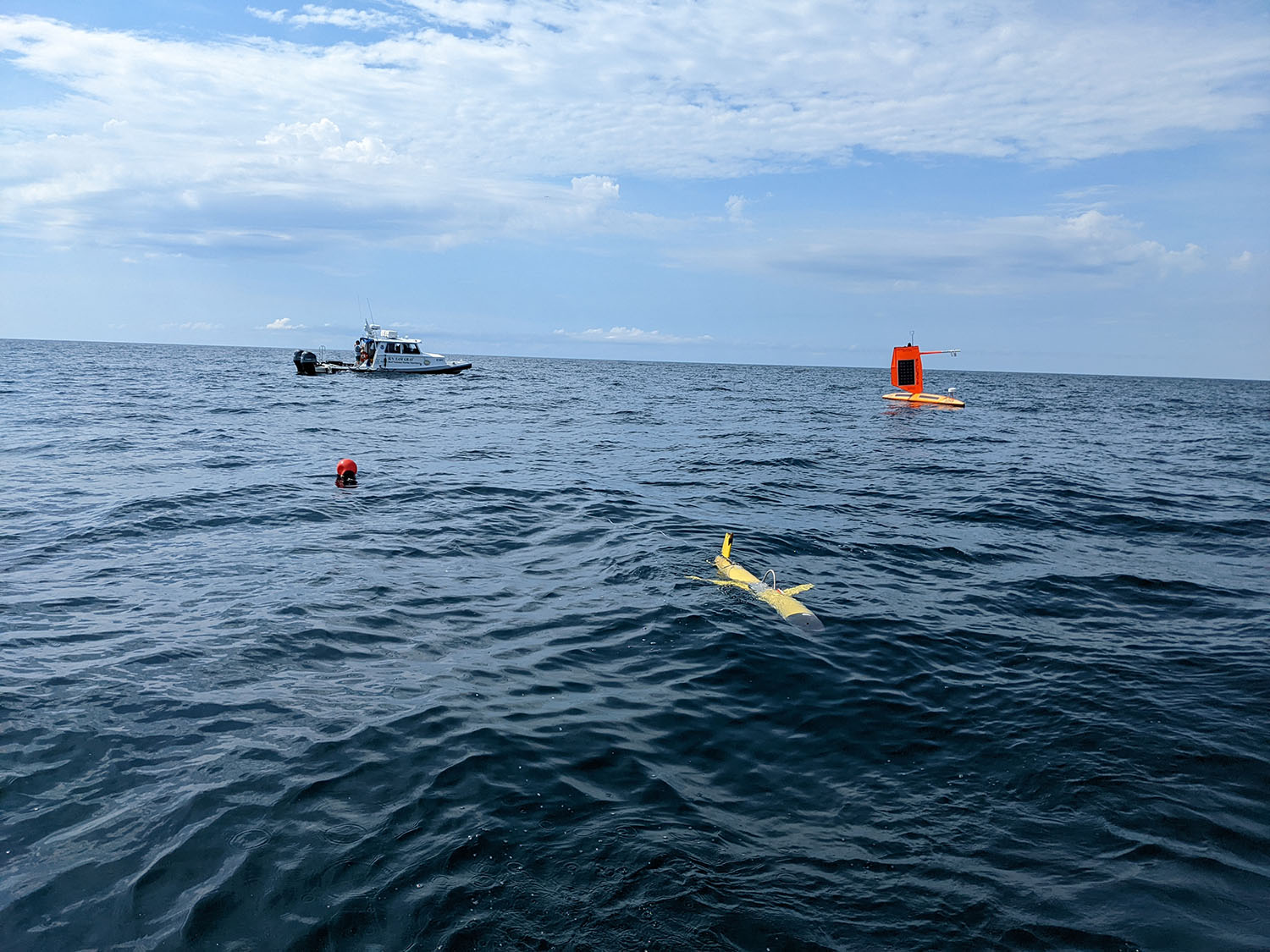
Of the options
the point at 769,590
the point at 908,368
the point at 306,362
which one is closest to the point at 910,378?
the point at 908,368

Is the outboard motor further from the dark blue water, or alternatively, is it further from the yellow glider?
the yellow glider

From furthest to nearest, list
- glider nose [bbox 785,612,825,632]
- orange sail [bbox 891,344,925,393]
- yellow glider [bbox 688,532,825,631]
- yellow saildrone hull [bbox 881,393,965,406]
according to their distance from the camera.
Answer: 1. yellow saildrone hull [bbox 881,393,965,406]
2. orange sail [bbox 891,344,925,393]
3. yellow glider [bbox 688,532,825,631]
4. glider nose [bbox 785,612,825,632]

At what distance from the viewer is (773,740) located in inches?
328

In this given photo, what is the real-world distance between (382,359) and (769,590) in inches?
2624

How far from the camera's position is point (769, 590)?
1258 cm

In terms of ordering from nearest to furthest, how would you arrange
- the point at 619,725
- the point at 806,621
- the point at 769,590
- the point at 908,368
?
the point at 619,725, the point at 806,621, the point at 769,590, the point at 908,368

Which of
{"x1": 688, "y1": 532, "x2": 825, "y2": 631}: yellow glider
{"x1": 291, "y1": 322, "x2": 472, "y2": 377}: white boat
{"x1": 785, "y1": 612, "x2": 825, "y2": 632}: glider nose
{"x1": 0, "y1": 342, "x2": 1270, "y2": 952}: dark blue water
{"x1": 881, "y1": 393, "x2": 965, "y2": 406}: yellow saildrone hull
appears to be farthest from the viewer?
{"x1": 291, "y1": 322, "x2": 472, "y2": 377}: white boat

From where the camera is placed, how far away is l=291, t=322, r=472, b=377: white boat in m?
71.2

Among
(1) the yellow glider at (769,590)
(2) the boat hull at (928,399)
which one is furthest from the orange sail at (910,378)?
(1) the yellow glider at (769,590)

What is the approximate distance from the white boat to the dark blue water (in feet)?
176

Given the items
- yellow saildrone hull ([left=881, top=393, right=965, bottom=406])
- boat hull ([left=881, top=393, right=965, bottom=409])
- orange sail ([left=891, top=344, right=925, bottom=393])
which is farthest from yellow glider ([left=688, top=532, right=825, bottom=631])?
yellow saildrone hull ([left=881, top=393, right=965, bottom=406])

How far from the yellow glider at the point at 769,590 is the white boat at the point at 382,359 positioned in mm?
64100

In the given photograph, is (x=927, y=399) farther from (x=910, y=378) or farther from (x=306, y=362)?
(x=306, y=362)

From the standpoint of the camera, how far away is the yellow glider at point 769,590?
11.5 meters
